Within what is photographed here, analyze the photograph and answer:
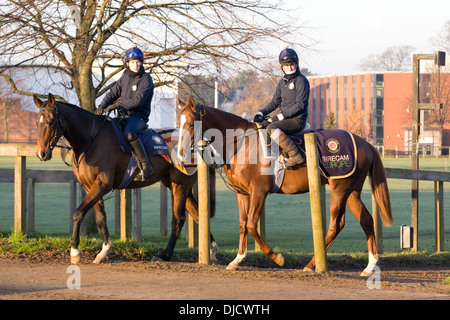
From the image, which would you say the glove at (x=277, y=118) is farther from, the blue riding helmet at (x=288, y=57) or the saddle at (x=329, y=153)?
the blue riding helmet at (x=288, y=57)

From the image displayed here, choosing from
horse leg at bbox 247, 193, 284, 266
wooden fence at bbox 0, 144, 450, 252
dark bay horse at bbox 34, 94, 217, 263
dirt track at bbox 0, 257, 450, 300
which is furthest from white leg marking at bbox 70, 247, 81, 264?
horse leg at bbox 247, 193, 284, 266

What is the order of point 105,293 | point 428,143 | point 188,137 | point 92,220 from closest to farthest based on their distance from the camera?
point 105,293
point 188,137
point 92,220
point 428,143

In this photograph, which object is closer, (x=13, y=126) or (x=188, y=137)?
(x=188, y=137)

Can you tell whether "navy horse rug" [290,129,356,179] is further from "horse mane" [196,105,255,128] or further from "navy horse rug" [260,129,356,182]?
"horse mane" [196,105,255,128]

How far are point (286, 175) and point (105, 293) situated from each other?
11.7 feet

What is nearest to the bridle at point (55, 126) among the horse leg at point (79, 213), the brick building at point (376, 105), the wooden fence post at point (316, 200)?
the horse leg at point (79, 213)

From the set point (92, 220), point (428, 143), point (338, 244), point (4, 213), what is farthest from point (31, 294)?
point (428, 143)

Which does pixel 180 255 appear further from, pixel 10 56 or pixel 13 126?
pixel 13 126

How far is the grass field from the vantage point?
1513cm

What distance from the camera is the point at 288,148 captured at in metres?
9.60

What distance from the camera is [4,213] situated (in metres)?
20.5

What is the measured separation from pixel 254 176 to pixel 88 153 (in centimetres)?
233

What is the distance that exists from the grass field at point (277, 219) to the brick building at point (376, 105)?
5905cm

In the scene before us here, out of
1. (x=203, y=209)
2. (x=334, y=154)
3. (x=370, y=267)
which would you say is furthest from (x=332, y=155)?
(x=203, y=209)
